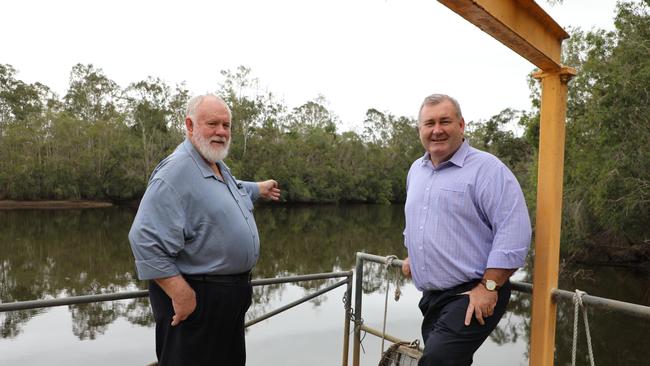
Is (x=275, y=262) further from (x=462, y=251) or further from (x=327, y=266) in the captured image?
(x=462, y=251)

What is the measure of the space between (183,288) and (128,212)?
123 feet

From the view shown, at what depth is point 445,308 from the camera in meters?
2.06

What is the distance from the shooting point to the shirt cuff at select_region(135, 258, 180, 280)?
6.00ft

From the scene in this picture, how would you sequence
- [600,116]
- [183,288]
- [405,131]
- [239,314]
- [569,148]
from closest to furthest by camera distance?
[183,288] < [239,314] < [600,116] < [569,148] < [405,131]

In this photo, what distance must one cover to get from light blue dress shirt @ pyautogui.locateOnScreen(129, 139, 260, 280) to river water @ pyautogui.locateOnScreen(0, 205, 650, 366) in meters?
7.28

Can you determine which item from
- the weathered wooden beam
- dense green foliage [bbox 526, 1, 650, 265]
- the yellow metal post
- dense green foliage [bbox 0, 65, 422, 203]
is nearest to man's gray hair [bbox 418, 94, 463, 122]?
the weathered wooden beam

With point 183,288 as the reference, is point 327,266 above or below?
below

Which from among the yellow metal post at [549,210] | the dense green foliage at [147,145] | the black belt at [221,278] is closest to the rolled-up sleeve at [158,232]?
the black belt at [221,278]

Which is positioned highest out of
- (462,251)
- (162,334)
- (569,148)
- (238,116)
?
(238,116)

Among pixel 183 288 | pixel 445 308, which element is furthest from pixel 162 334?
pixel 445 308

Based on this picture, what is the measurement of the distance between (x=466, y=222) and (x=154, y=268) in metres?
1.20

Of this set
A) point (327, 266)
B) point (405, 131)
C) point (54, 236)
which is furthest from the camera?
point (405, 131)

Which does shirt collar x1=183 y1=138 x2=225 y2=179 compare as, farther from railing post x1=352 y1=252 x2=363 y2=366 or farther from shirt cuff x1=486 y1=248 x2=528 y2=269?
railing post x1=352 y1=252 x2=363 y2=366

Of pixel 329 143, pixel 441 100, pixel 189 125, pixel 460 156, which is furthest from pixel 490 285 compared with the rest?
pixel 329 143
